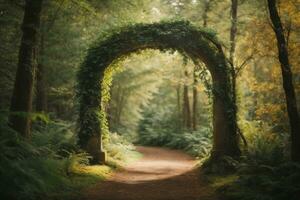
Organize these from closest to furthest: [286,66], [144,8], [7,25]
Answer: [286,66] < [7,25] < [144,8]

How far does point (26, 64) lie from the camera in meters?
9.81

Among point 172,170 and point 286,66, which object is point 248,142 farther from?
point 286,66

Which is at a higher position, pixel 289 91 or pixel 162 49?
pixel 162 49

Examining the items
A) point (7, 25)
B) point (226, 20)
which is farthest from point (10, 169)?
point (226, 20)

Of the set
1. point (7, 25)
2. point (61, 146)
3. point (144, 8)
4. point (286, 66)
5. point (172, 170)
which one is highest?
point (144, 8)

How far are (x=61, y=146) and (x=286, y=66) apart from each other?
7.97 meters

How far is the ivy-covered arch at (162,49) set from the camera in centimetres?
1348

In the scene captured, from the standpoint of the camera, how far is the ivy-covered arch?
13.5 metres

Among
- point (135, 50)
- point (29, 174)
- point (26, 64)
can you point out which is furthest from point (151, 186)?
point (29, 174)

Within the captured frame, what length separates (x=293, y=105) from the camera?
9.24 metres

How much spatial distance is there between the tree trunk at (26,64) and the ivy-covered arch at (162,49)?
4.03 meters

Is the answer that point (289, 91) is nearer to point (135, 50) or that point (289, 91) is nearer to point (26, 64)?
point (26, 64)

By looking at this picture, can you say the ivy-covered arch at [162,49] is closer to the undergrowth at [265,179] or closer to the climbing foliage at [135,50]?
the climbing foliage at [135,50]

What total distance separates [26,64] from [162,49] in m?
5.69
